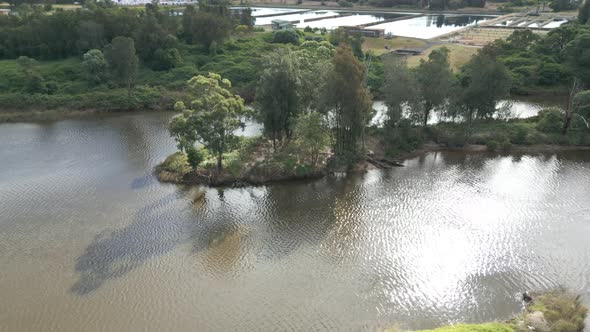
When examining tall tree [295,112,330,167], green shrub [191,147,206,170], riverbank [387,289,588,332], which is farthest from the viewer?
green shrub [191,147,206,170]

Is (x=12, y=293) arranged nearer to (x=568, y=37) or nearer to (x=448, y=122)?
(x=448, y=122)

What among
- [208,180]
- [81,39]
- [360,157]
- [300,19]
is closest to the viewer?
[208,180]

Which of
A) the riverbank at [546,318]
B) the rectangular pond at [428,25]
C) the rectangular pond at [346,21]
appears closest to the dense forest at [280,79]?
the riverbank at [546,318]

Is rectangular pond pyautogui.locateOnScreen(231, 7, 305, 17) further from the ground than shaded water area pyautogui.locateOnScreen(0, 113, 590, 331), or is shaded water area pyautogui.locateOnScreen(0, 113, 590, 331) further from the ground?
rectangular pond pyautogui.locateOnScreen(231, 7, 305, 17)

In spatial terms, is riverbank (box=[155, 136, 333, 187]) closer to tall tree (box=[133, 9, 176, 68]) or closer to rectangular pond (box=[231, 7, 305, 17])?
tall tree (box=[133, 9, 176, 68])

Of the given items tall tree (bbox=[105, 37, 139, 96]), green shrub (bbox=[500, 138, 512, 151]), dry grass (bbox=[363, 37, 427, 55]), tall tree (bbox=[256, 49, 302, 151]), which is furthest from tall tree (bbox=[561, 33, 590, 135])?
tall tree (bbox=[105, 37, 139, 96])

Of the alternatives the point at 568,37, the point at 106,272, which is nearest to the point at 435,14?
the point at 568,37

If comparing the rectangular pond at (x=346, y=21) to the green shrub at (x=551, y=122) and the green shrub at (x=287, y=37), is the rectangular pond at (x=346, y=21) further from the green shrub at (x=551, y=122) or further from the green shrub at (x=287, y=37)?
the green shrub at (x=551, y=122)
